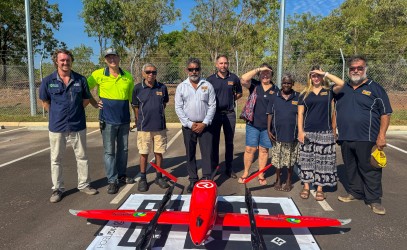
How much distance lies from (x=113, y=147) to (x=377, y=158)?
13.9ft

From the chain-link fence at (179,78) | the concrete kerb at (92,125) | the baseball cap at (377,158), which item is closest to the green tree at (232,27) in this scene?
the chain-link fence at (179,78)

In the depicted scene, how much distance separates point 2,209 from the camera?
4633 millimetres

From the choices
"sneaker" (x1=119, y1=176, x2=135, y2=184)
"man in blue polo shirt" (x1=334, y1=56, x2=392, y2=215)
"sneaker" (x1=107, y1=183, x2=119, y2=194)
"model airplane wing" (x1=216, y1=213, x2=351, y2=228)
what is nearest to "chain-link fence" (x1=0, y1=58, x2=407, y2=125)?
"sneaker" (x1=119, y1=176, x2=135, y2=184)

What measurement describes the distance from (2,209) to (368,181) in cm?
570

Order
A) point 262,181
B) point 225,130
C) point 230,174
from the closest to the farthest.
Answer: point 262,181 → point 225,130 → point 230,174

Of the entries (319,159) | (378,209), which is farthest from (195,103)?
(378,209)

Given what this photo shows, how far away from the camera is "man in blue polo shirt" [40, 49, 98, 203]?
4688mm

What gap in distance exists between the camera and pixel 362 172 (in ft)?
15.3

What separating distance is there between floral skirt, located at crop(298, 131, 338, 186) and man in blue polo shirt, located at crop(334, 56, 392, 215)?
23 cm

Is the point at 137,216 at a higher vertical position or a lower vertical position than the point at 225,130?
lower

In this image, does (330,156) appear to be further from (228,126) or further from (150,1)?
(150,1)

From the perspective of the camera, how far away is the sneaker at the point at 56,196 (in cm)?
487

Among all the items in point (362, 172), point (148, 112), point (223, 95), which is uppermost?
point (223, 95)

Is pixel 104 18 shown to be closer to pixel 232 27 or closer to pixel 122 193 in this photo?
pixel 232 27
